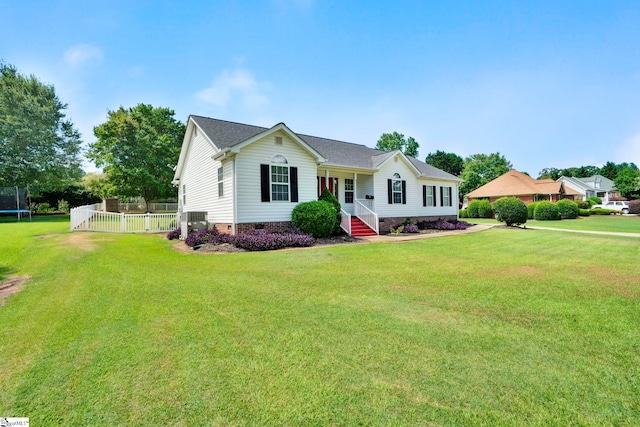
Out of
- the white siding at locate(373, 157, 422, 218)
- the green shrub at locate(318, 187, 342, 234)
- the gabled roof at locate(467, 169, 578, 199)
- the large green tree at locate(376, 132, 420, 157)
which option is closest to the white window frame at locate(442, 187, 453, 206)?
the white siding at locate(373, 157, 422, 218)

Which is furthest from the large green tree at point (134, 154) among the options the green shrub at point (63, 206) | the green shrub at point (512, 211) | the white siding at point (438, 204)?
the green shrub at point (512, 211)

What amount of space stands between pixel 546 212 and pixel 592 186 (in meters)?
43.9

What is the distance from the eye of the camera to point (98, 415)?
6.93 feet

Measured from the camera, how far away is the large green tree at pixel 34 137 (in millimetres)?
27859

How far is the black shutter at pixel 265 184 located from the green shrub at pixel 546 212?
27.7 meters

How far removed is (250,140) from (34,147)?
3192cm

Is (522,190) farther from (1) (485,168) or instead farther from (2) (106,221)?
(2) (106,221)

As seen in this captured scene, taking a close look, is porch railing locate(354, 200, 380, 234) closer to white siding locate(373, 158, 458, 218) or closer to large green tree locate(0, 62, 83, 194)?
white siding locate(373, 158, 458, 218)

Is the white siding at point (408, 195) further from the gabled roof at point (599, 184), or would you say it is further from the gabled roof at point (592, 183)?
the gabled roof at point (599, 184)

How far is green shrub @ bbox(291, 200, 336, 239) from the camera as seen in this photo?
1223 cm

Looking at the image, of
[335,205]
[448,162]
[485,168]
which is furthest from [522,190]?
[335,205]

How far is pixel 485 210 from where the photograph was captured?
3116 centimetres

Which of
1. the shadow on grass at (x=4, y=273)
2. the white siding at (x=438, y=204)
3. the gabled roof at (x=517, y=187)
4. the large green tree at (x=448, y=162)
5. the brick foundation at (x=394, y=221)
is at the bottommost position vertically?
the shadow on grass at (x=4, y=273)

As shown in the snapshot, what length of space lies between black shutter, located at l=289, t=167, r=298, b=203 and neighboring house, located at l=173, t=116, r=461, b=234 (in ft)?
0.15
